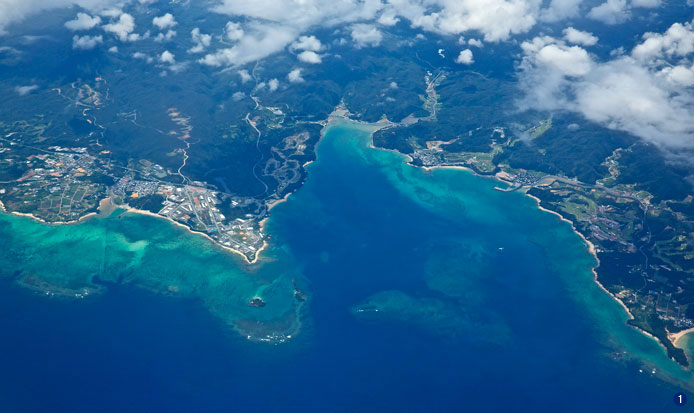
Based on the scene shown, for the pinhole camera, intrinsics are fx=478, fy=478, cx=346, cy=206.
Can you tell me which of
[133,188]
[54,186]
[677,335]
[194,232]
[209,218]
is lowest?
[54,186]

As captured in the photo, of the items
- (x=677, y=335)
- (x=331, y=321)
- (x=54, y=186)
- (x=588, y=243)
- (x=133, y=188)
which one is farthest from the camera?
(x=133, y=188)

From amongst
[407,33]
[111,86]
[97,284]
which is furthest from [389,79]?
[97,284]

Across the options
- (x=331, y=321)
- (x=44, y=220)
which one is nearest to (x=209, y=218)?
(x=44, y=220)

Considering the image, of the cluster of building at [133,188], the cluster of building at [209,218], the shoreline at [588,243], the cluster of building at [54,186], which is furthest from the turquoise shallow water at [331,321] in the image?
the cluster of building at [133,188]

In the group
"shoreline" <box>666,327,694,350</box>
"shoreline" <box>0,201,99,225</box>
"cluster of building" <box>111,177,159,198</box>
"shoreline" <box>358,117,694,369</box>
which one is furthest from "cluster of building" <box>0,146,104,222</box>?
"shoreline" <box>666,327,694,350</box>

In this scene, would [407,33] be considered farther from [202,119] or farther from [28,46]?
[28,46]

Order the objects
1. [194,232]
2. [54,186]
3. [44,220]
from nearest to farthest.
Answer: [194,232]
[44,220]
[54,186]

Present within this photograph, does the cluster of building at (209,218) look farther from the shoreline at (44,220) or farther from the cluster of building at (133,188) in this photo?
the shoreline at (44,220)

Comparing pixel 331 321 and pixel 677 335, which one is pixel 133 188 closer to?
pixel 331 321

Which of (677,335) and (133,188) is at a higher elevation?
(677,335)
